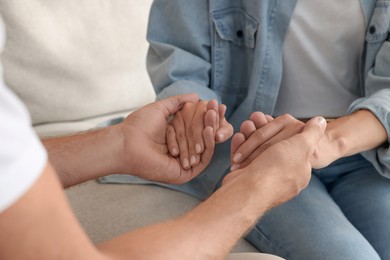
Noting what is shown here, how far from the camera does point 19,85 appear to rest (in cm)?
131

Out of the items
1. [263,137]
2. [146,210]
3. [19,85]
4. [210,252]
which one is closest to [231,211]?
[210,252]

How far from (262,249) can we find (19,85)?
733mm

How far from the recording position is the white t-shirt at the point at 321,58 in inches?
41.5

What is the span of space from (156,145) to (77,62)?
50cm

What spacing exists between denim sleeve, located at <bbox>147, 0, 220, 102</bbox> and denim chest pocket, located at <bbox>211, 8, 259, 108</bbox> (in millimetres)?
22

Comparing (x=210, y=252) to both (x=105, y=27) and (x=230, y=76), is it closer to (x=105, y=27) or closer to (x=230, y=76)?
(x=230, y=76)

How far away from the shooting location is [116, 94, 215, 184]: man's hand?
943 mm

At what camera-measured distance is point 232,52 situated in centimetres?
112

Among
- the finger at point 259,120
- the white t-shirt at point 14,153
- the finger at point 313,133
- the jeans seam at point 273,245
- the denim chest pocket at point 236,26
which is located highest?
the white t-shirt at point 14,153

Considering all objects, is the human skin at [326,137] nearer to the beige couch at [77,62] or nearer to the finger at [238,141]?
the finger at [238,141]

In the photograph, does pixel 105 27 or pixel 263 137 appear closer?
pixel 263 137

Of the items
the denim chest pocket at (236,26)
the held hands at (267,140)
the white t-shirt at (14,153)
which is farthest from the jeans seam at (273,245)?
the white t-shirt at (14,153)

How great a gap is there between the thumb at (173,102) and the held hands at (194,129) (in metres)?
0.01

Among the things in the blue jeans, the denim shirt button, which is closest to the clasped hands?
the blue jeans
